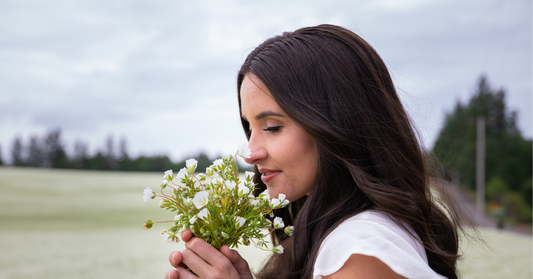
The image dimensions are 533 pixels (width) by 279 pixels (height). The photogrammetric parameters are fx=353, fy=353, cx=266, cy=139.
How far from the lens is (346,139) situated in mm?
1607

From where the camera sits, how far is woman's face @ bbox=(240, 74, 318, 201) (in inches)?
66.2

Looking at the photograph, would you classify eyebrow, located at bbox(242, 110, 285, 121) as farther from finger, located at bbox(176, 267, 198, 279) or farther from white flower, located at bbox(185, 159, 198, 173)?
finger, located at bbox(176, 267, 198, 279)

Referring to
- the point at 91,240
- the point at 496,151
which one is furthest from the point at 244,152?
the point at 496,151

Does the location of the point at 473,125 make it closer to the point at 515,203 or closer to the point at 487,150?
the point at 487,150

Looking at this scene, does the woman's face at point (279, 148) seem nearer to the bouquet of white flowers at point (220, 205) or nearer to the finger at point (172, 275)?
the bouquet of white flowers at point (220, 205)

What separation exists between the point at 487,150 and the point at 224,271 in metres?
48.7

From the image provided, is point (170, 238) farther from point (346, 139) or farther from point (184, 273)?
point (346, 139)

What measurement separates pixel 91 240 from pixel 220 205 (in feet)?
39.1

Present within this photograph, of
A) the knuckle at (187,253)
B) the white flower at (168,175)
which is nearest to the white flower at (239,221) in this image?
the knuckle at (187,253)

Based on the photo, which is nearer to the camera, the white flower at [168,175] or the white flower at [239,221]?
the white flower at [239,221]

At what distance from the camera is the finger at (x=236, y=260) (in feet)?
5.16

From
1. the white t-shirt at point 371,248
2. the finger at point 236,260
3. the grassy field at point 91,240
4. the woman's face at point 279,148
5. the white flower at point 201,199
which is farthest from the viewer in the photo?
the grassy field at point 91,240

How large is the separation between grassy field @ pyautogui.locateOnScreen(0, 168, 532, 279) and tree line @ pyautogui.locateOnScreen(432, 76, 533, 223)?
2229 cm

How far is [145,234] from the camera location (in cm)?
1298
